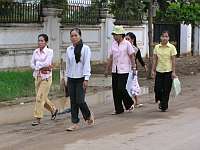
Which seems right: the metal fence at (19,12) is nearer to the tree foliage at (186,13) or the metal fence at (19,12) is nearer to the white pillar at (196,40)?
the tree foliage at (186,13)

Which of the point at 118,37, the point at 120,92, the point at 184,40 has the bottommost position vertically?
the point at 120,92

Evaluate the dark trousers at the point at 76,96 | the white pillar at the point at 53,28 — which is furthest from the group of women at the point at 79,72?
the white pillar at the point at 53,28

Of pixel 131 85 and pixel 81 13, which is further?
pixel 81 13

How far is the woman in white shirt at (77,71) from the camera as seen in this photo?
32.1 feet

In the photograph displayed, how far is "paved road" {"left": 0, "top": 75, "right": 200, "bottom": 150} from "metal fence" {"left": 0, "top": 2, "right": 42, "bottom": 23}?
7.91 meters

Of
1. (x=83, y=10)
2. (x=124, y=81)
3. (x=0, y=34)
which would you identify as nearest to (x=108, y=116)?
(x=124, y=81)

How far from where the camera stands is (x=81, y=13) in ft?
77.7

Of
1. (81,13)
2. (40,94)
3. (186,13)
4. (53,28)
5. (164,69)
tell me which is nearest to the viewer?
(40,94)

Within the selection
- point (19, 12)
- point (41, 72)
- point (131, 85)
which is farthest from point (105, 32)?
point (41, 72)

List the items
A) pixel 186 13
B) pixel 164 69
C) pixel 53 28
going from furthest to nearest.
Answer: pixel 186 13 → pixel 53 28 → pixel 164 69

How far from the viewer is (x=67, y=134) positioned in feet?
31.2

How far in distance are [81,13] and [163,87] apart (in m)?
12.0

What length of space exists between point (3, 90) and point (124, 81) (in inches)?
164

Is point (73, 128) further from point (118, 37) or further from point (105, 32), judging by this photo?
point (105, 32)
